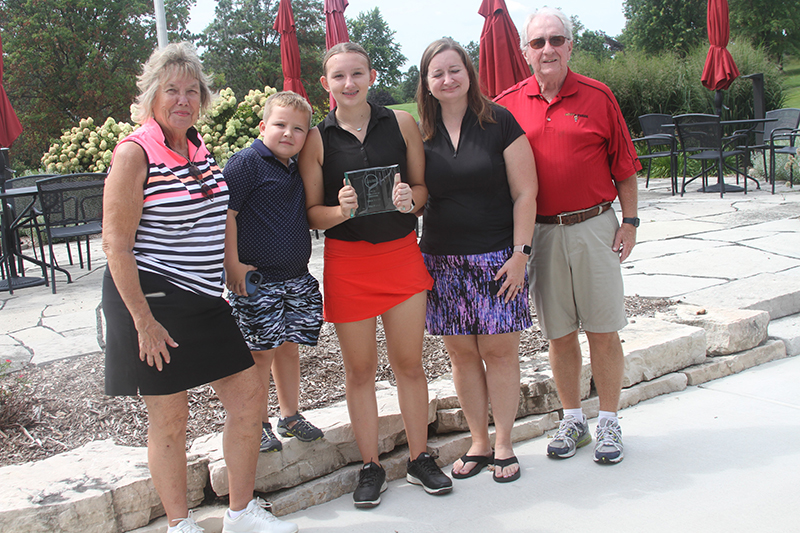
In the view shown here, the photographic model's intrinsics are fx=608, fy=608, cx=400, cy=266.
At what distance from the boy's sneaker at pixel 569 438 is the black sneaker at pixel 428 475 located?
0.52 metres

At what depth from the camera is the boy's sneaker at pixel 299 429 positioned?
2.39 meters

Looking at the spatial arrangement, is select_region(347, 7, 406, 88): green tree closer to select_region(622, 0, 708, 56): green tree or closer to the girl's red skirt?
select_region(622, 0, 708, 56): green tree

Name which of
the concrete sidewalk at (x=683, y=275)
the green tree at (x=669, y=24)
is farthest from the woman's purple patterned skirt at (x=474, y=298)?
the green tree at (x=669, y=24)

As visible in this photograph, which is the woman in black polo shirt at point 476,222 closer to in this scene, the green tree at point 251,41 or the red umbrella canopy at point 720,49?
the red umbrella canopy at point 720,49

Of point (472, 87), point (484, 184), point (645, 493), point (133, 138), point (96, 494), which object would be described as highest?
point (472, 87)

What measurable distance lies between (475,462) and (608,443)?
560mm

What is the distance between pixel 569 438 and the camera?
261 centimetres

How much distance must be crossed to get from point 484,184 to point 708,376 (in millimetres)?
1912

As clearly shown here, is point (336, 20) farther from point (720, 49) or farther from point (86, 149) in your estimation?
point (720, 49)

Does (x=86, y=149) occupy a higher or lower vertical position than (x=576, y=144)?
higher

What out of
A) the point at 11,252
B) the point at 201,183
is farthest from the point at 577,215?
the point at 11,252

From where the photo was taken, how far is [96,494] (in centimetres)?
199

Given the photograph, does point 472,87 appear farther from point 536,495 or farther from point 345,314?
point 536,495

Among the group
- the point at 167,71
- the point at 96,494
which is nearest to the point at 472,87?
the point at 167,71
